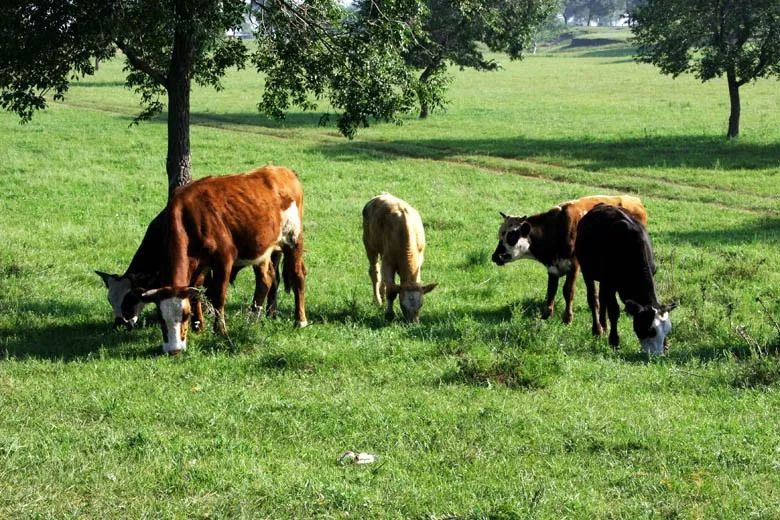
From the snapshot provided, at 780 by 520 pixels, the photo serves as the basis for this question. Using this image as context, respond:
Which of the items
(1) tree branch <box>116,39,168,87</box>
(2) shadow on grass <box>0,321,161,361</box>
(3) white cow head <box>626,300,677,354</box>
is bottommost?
(2) shadow on grass <box>0,321,161,361</box>

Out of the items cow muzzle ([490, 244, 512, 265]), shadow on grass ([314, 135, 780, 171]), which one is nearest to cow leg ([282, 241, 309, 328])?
cow muzzle ([490, 244, 512, 265])

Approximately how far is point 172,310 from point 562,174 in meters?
18.4

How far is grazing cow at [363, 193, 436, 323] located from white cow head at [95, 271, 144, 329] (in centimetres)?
336

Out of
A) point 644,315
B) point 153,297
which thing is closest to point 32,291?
point 153,297

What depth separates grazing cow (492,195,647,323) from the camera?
45.4 ft

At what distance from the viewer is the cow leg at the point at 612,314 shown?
468 inches

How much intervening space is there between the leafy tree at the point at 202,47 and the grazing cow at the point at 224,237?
1.70 m

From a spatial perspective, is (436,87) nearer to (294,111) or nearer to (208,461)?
(208,461)

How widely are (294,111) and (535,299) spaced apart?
1343 inches

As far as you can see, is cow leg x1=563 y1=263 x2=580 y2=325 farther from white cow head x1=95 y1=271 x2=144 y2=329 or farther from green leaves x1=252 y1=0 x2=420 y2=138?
white cow head x1=95 y1=271 x2=144 y2=329

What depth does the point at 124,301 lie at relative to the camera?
12312 mm

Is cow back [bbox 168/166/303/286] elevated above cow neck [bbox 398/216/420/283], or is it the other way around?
cow back [bbox 168/166/303/286]

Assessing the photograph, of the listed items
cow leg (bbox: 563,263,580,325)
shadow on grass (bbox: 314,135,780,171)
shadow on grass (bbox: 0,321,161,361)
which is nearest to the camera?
shadow on grass (bbox: 0,321,161,361)

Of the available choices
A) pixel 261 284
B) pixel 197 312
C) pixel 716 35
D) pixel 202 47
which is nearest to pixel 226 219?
pixel 197 312
